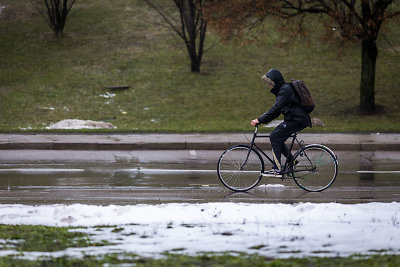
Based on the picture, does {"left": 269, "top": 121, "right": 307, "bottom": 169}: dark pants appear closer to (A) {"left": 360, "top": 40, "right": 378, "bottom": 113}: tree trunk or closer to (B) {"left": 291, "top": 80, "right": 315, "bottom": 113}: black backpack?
(B) {"left": 291, "top": 80, "right": 315, "bottom": 113}: black backpack

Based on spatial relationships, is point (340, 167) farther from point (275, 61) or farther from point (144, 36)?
point (144, 36)

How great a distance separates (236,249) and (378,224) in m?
1.82

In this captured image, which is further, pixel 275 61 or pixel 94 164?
pixel 275 61

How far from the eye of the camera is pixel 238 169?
30.2 feet

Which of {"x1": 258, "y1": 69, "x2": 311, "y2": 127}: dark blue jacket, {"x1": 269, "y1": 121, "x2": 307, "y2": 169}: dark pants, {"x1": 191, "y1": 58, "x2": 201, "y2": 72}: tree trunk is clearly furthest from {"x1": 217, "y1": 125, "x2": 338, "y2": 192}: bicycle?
{"x1": 191, "y1": 58, "x2": 201, "y2": 72}: tree trunk

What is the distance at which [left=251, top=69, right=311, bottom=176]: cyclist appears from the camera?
8.67m

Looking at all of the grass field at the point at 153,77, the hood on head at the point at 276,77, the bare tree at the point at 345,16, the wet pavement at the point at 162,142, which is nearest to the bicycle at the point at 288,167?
the hood on head at the point at 276,77

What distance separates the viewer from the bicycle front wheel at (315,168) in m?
9.09

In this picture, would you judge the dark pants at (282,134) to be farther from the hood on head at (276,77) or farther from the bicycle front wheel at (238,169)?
the hood on head at (276,77)

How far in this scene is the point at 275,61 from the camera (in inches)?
1054

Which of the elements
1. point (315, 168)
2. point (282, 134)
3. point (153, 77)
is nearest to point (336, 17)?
point (153, 77)

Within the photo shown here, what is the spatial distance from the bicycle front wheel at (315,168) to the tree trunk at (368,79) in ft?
39.4

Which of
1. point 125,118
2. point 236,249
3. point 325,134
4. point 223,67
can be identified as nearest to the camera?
point 236,249

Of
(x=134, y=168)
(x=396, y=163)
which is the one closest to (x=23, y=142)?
(x=134, y=168)
